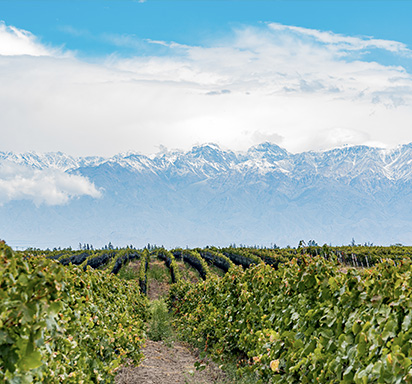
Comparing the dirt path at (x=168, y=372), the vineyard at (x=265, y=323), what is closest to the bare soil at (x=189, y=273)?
the dirt path at (x=168, y=372)

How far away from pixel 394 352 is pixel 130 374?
8.39 meters

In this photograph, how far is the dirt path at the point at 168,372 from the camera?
11125 mm

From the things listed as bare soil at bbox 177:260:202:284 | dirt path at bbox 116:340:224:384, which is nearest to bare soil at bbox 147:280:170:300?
bare soil at bbox 177:260:202:284

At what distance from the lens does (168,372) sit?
12227 mm

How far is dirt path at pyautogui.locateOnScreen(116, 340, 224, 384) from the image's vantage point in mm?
11125

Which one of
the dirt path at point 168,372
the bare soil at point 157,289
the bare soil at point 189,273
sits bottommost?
the dirt path at point 168,372

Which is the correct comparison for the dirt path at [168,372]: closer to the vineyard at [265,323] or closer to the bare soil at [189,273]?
the vineyard at [265,323]

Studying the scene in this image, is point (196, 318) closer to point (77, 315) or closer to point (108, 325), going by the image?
point (108, 325)

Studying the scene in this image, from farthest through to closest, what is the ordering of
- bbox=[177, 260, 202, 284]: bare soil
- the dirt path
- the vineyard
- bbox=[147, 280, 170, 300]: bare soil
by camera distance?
bbox=[177, 260, 202, 284]: bare soil
bbox=[147, 280, 170, 300]: bare soil
the dirt path
the vineyard

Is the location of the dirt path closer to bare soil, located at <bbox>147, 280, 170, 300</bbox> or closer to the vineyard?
the vineyard

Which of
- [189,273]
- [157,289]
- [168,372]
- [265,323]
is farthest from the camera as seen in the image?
[189,273]

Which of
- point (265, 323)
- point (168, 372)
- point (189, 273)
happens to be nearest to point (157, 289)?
point (189, 273)

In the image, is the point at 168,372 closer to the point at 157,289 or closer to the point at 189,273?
the point at 157,289

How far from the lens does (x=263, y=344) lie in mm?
8703
